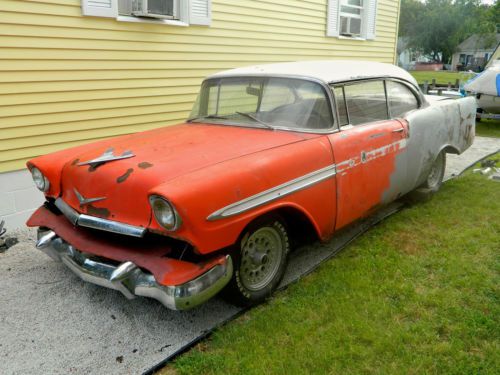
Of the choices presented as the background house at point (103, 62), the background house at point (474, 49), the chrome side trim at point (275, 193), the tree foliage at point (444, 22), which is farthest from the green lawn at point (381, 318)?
the background house at point (474, 49)

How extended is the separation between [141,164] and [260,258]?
3.30 ft

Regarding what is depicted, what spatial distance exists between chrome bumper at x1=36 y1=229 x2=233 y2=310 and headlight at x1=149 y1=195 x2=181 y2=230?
0.33 m

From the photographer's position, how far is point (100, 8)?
200 inches

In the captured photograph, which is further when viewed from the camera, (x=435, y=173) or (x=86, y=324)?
(x=435, y=173)

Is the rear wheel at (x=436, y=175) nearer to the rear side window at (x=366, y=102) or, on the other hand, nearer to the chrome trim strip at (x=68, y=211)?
the rear side window at (x=366, y=102)

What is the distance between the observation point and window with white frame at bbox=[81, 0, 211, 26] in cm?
509

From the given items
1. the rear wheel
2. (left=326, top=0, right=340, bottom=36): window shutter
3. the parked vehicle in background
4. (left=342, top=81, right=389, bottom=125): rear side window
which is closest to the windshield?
(left=342, top=81, right=389, bottom=125): rear side window

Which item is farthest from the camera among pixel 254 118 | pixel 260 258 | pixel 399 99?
pixel 399 99

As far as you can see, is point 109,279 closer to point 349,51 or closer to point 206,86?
point 206,86

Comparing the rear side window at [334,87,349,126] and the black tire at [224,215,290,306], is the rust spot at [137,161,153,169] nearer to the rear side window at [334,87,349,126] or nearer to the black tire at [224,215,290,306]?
the black tire at [224,215,290,306]

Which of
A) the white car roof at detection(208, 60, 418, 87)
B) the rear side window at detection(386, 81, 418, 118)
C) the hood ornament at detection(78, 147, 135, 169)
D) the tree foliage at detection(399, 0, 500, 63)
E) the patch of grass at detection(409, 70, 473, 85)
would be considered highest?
the tree foliage at detection(399, 0, 500, 63)

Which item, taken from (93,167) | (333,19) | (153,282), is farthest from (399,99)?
(333,19)

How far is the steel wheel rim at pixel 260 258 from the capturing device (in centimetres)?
297

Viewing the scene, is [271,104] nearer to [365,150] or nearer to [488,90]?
[365,150]
